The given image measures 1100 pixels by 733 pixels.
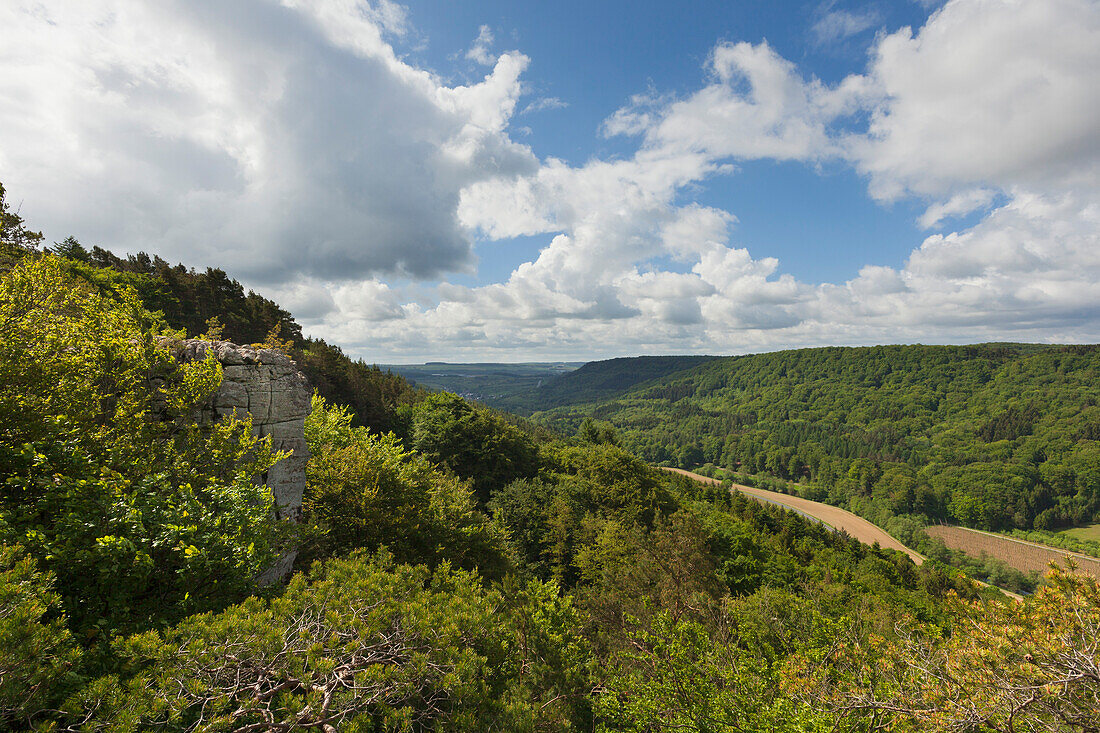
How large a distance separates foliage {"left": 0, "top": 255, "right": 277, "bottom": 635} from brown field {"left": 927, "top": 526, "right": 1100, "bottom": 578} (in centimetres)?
13501

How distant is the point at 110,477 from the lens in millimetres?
7965

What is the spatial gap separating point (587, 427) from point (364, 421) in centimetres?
3568

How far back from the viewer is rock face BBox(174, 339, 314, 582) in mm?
12828

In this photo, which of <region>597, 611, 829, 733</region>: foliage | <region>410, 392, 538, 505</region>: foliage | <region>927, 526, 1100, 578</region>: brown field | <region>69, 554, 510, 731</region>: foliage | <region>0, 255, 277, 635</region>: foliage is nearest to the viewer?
<region>69, 554, 510, 731</region>: foliage

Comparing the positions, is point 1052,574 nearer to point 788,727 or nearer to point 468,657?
point 788,727

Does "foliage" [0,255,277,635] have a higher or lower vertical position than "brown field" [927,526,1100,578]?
higher

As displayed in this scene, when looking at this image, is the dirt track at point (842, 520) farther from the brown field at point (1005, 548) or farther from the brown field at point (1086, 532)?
the brown field at point (1086, 532)

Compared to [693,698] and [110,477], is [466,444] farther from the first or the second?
[693,698]

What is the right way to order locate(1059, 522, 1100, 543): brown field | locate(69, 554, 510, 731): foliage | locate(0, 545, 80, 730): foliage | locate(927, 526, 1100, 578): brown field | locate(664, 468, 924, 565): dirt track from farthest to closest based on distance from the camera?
locate(1059, 522, 1100, 543): brown field
locate(664, 468, 924, 565): dirt track
locate(927, 526, 1100, 578): brown field
locate(69, 554, 510, 731): foliage
locate(0, 545, 80, 730): foliage

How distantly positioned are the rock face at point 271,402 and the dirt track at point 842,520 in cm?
10750

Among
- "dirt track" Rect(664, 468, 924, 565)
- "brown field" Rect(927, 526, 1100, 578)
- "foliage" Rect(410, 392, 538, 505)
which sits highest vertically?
"foliage" Rect(410, 392, 538, 505)

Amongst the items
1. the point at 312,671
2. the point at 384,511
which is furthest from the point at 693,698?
the point at 384,511

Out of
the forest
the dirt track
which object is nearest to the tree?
the forest

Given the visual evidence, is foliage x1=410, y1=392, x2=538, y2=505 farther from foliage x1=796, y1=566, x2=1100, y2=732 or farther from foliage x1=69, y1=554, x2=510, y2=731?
foliage x1=796, y1=566, x2=1100, y2=732
